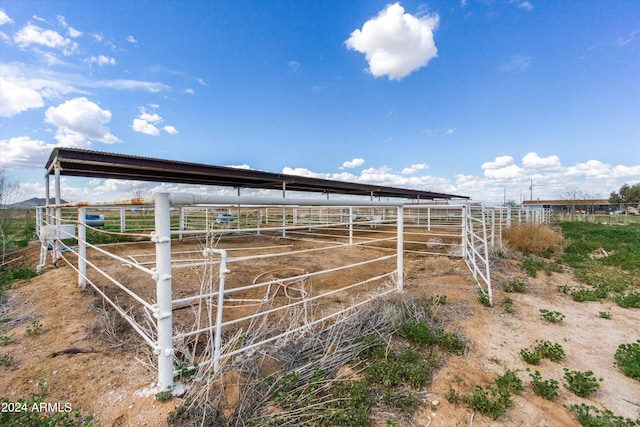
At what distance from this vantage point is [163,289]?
1338mm

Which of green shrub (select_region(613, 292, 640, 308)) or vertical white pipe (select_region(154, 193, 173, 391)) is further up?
vertical white pipe (select_region(154, 193, 173, 391))

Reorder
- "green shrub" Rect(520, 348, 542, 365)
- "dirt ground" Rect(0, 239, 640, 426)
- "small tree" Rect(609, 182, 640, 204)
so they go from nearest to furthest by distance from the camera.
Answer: "dirt ground" Rect(0, 239, 640, 426) < "green shrub" Rect(520, 348, 542, 365) < "small tree" Rect(609, 182, 640, 204)

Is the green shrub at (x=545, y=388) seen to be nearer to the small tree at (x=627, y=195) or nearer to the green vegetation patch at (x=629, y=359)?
the green vegetation patch at (x=629, y=359)

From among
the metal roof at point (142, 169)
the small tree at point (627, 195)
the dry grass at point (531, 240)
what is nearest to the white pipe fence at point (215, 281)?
the metal roof at point (142, 169)

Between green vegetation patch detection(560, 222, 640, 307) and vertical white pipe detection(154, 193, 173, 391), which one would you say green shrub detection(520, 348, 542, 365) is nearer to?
green vegetation patch detection(560, 222, 640, 307)

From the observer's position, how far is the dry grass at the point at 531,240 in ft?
22.6

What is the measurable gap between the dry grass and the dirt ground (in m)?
3.99

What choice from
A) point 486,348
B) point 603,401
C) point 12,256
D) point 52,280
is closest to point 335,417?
point 486,348

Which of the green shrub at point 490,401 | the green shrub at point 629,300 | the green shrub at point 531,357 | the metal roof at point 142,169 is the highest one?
the metal roof at point 142,169

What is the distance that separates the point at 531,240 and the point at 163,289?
28.2ft

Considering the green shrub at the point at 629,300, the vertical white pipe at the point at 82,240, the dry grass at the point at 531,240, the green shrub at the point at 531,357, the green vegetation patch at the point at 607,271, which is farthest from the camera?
the dry grass at the point at 531,240

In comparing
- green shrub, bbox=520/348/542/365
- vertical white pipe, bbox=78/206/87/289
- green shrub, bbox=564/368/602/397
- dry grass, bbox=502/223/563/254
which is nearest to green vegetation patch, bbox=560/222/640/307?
dry grass, bbox=502/223/563/254

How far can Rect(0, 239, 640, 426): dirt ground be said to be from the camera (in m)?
1.45

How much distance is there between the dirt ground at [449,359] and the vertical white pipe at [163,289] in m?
0.16
